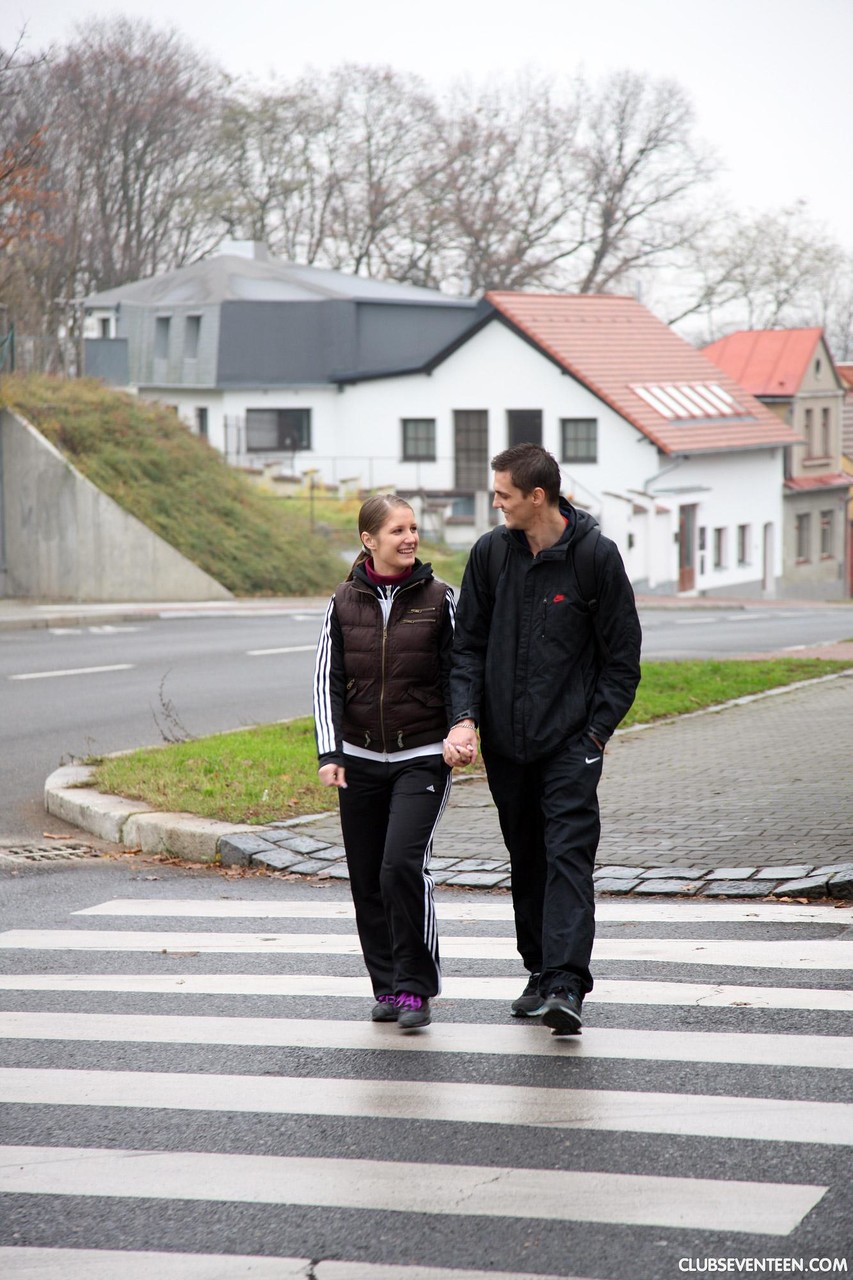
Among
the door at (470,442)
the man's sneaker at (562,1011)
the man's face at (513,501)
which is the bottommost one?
the man's sneaker at (562,1011)

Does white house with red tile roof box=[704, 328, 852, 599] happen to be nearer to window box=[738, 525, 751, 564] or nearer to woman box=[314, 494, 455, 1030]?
window box=[738, 525, 751, 564]

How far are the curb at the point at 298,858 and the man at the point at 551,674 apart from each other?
217 cm

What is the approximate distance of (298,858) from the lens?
818cm

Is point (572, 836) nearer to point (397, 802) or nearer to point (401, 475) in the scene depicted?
point (397, 802)

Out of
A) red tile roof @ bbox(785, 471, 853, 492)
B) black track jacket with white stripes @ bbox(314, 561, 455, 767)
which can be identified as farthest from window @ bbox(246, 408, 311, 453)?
black track jacket with white stripes @ bbox(314, 561, 455, 767)

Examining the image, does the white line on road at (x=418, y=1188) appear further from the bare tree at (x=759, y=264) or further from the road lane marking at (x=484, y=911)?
the bare tree at (x=759, y=264)

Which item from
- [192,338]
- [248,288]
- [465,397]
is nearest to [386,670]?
[465,397]

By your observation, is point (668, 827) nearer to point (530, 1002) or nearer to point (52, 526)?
point (530, 1002)

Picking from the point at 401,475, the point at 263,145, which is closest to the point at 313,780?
the point at 401,475

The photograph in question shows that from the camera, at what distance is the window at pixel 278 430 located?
5359 centimetres

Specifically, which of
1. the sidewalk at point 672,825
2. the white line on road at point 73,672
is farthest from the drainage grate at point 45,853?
the white line on road at point 73,672

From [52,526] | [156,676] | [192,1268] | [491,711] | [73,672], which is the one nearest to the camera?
[192,1268]

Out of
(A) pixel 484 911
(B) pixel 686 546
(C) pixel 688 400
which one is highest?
(C) pixel 688 400

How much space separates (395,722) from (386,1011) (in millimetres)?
957
